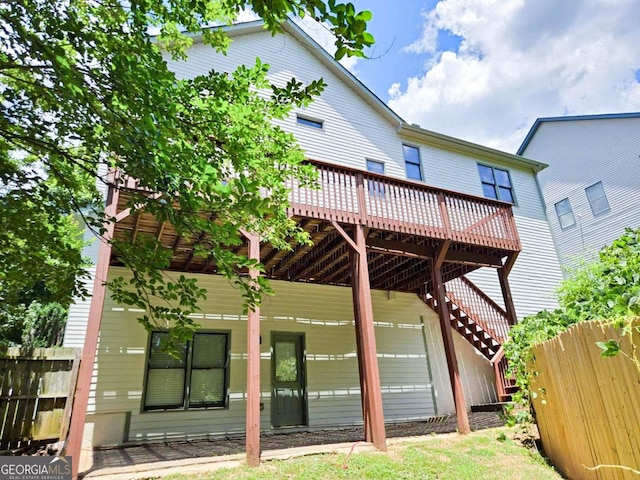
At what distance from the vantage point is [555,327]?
4164 mm

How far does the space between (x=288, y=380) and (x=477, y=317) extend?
5.06 m

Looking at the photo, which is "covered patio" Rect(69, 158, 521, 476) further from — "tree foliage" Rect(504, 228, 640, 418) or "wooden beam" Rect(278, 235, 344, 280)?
"tree foliage" Rect(504, 228, 640, 418)

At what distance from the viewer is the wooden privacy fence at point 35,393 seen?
5.30m

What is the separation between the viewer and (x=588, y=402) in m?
3.47

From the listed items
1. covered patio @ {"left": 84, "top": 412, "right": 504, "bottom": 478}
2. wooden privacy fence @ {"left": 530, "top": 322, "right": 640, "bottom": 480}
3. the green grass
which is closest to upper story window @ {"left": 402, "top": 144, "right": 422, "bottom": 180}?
covered patio @ {"left": 84, "top": 412, "right": 504, "bottom": 478}

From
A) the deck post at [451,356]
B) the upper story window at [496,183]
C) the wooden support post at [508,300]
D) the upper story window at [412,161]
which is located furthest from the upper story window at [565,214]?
the deck post at [451,356]

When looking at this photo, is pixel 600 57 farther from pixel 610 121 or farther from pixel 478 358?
pixel 478 358

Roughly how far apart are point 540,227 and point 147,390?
44.0 ft

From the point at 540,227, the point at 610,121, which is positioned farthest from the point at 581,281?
the point at 610,121

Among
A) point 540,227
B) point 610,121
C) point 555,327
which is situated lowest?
point 555,327

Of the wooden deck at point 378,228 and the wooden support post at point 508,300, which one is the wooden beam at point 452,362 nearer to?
the wooden deck at point 378,228

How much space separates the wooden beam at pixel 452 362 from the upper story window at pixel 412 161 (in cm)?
527

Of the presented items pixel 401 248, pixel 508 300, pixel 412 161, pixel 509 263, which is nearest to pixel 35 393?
pixel 401 248

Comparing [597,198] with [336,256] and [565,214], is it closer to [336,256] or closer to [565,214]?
[565,214]
